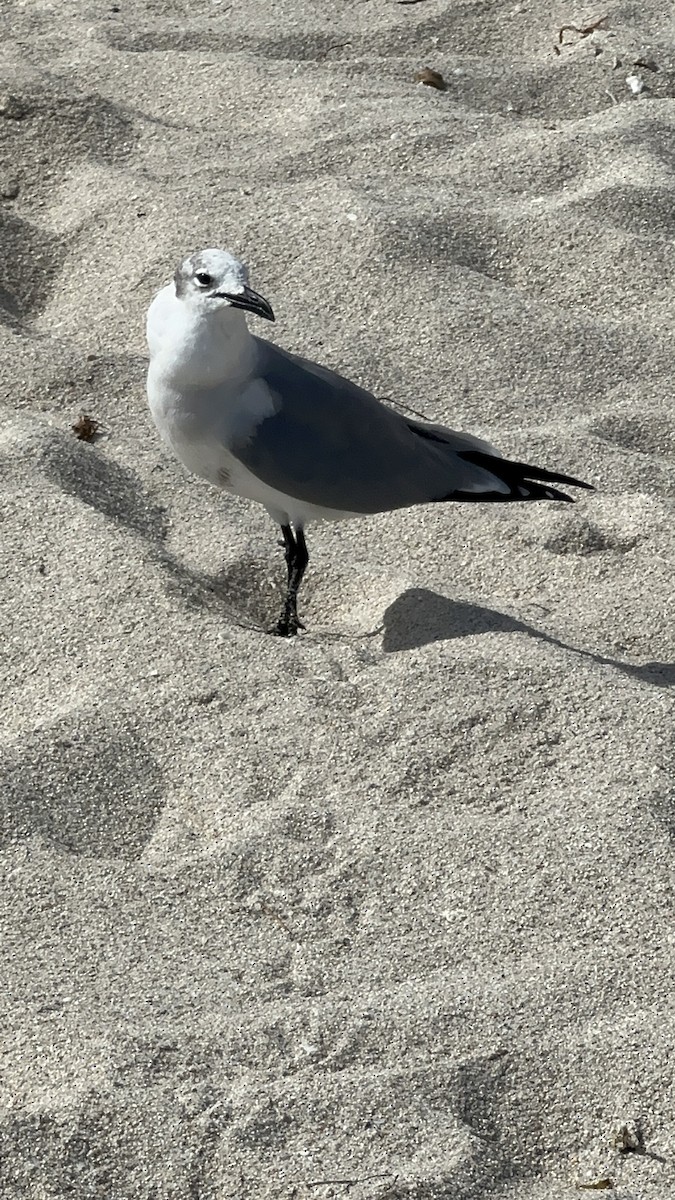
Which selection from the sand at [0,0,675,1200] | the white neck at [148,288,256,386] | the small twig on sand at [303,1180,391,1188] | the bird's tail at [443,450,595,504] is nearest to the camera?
the small twig on sand at [303,1180,391,1188]

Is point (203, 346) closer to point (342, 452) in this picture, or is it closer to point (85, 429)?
point (342, 452)

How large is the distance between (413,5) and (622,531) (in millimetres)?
2440

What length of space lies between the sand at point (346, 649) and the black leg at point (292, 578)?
61mm

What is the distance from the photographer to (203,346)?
3.12 meters

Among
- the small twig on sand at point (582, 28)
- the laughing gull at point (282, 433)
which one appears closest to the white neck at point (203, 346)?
the laughing gull at point (282, 433)

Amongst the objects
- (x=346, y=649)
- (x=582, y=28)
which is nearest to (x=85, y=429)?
(x=346, y=649)

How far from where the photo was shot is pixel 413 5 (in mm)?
5086

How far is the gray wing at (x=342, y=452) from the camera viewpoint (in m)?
3.18

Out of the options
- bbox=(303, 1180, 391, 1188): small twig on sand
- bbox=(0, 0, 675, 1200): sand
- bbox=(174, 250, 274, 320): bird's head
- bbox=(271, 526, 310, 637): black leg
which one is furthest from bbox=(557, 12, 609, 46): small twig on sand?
bbox=(303, 1180, 391, 1188): small twig on sand

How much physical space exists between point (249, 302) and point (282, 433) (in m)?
0.28

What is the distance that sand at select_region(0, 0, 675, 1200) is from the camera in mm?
2135

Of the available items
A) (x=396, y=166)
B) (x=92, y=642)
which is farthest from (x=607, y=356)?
(x=92, y=642)

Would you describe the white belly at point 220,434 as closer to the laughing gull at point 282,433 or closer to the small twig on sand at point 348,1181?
the laughing gull at point 282,433

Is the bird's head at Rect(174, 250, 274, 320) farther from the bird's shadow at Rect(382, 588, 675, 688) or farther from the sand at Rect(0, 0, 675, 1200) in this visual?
the bird's shadow at Rect(382, 588, 675, 688)
